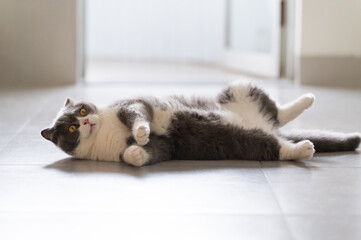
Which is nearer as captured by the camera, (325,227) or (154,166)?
(325,227)

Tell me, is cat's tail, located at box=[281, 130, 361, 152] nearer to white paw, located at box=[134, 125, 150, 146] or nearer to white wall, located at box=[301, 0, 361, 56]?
white paw, located at box=[134, 125, 150, 146]

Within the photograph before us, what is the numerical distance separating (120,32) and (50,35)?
195 centimetres

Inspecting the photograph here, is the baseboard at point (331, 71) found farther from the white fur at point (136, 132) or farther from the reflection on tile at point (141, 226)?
the reflection on tile at point (141, 226)

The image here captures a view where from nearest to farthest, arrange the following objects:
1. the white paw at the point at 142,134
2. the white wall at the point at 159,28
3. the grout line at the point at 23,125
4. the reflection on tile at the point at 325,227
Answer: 1. the reflection on tile at the point at 325,227
2. the white paw at the point at 142,134
3. the grout line at the point at 23,125
4. the white wall at the point at 159,28

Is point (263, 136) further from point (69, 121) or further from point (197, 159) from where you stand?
point (69, 121)

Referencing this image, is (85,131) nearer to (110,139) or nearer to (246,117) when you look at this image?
(110,139)

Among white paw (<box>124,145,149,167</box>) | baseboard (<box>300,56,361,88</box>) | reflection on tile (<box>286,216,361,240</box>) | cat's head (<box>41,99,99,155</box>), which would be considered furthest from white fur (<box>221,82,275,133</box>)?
baseboard (<box>300,56,361,88</box>)

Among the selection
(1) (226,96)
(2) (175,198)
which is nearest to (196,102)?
(1) (226,96)

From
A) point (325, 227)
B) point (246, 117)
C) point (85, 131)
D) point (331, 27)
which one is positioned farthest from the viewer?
point (331, 27)

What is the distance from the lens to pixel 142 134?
2006 millimetres

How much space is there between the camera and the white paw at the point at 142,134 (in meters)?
2.00

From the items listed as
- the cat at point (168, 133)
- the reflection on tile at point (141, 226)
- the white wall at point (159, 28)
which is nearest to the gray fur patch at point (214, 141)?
the cat at point (168, 133)

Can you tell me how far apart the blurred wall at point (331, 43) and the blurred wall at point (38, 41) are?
1728 mm

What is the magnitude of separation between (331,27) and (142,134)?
9.27ft
